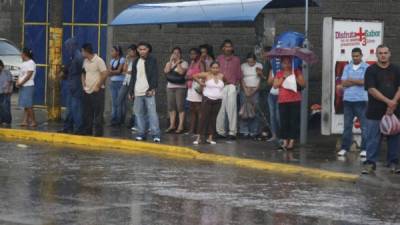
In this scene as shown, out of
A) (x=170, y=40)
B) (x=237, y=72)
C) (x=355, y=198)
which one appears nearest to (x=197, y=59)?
(x=237, y=72)

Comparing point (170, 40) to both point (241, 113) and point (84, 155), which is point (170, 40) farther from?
point (84, 155)

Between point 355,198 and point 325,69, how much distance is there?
183 inches

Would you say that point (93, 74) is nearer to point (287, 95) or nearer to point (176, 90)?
point (176, 90)

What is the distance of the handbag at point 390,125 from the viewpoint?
12.5 metres

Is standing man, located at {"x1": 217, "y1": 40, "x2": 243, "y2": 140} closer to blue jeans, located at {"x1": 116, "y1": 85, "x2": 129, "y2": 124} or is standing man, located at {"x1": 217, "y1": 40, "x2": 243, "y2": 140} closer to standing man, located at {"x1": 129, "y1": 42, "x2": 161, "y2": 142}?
standing man, located at {"x1": 129, "y1": 42, "x2": 161, "y2": 142}

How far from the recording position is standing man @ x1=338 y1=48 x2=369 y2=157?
14.5 m

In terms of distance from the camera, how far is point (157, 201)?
34.2ft

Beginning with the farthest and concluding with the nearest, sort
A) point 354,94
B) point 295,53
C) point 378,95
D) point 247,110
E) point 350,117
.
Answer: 1. point 247,110
2. point 295,53
3. point 350,117
4. point 354,94
5. point 378,95

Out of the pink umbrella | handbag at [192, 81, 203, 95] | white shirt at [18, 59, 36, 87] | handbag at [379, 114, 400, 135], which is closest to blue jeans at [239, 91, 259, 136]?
handbag at [192, 81, 203, 95]

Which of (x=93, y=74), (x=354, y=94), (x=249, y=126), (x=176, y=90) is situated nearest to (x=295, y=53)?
(x=354, y=94)

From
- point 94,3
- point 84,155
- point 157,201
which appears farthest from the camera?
point 94,3

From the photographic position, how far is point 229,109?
16.8m

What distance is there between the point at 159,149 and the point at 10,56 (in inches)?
537

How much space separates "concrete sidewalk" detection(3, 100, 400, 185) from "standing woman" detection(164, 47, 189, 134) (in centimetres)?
58
